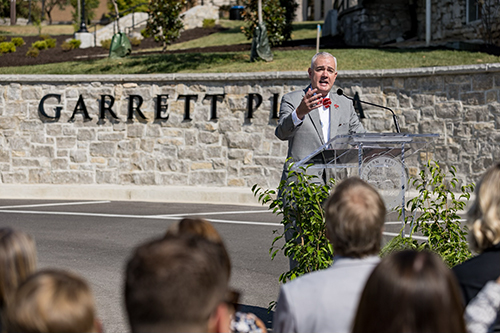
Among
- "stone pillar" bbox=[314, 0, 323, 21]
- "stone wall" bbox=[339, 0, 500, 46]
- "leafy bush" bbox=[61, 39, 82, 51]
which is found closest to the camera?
"stone wall" bbox=[339, 0, 500, 46]

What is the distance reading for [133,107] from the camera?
608 inches

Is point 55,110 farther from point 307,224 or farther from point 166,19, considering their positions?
point 307,224

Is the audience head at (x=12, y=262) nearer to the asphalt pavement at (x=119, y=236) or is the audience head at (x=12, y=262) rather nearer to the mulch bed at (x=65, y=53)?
the asphalt pavement at (x=119, y=236)

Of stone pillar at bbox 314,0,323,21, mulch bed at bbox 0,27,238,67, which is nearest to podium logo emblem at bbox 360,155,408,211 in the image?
mulch bed at bbox 0,27,238,67

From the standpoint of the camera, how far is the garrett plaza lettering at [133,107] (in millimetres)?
15039

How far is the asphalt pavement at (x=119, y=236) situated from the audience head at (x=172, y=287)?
12.1ft

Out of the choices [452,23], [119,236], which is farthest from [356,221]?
[452,23]

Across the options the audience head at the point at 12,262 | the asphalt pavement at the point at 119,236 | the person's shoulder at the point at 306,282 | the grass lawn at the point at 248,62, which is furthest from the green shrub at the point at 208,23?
the audience head at the point at 12,262

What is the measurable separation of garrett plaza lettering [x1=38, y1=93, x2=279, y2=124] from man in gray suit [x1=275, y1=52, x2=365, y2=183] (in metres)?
9.06

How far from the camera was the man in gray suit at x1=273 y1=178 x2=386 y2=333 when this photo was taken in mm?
2814

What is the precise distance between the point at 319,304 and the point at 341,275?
0.18m

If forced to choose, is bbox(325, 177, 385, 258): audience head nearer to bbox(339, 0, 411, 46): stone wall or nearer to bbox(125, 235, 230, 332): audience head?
bbox(125, 235, 230, 332): audience head

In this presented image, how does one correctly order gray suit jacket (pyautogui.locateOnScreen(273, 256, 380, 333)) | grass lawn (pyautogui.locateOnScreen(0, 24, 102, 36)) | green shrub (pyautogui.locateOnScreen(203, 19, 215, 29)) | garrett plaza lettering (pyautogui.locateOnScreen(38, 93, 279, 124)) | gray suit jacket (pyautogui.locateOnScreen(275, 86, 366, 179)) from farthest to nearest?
1. grass lawn (pyautogui.locateOnScreen(0, 24, 102, 36))
2. green shrub (pyautogui.locateOnScreen(203, 19, 215, 29))
3. garrett plaza lettering (pyautogui.locateOnScreen(38, 93, 279, 124))
4. gray suit jacket (pyautogui.locateOnScreen(275, 86, 366, 179))
5. gray suit jacket (pyautogui.locateOnScreen(273, 256, 380, 333))

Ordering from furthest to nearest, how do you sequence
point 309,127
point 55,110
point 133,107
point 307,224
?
1. point 55,110
2. point 133,107
3. point 309,127
4. point 307,224
